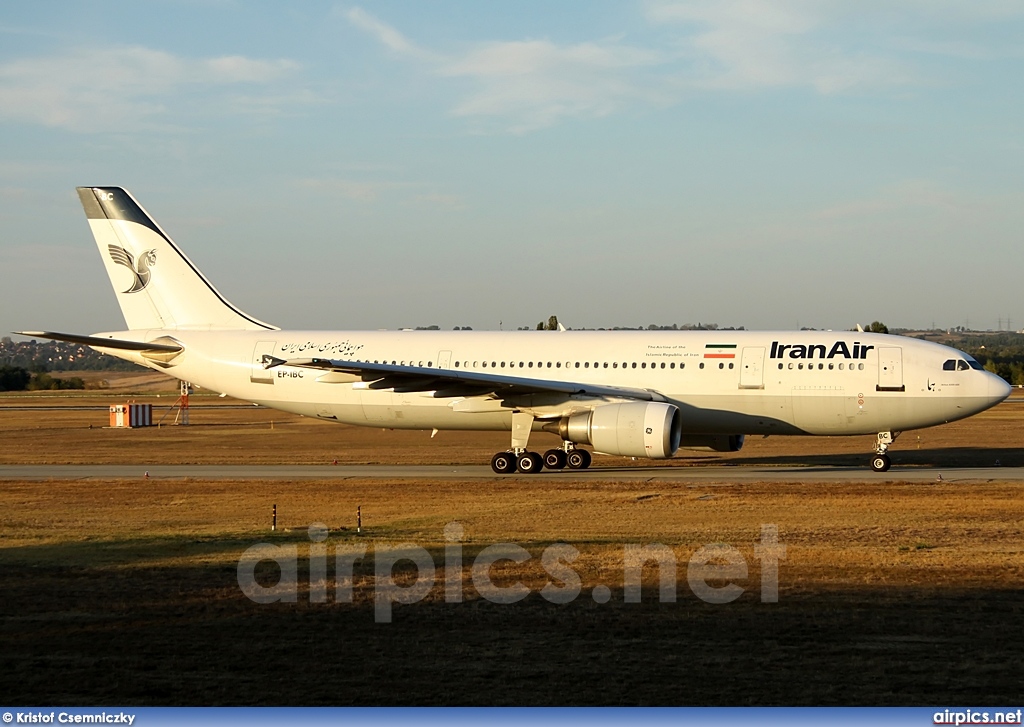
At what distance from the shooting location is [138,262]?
34844 millimetres

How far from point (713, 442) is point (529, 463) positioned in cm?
531

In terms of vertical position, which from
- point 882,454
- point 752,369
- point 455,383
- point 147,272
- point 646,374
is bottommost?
point 882,454

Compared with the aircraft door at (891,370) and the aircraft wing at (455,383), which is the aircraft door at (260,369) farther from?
the aircraft door at (891,370)

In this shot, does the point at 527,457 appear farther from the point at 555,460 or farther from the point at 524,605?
the point at 524,605

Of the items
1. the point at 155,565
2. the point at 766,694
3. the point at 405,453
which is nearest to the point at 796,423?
the point at 405,453

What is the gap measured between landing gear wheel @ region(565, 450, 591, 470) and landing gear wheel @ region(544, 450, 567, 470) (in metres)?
0.14

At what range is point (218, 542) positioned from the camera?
1753cm

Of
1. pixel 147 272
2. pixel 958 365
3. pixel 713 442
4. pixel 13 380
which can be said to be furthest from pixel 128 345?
pixel 13 380

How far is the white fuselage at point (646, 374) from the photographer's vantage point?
28.5m

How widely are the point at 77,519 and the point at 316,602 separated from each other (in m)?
9.77
